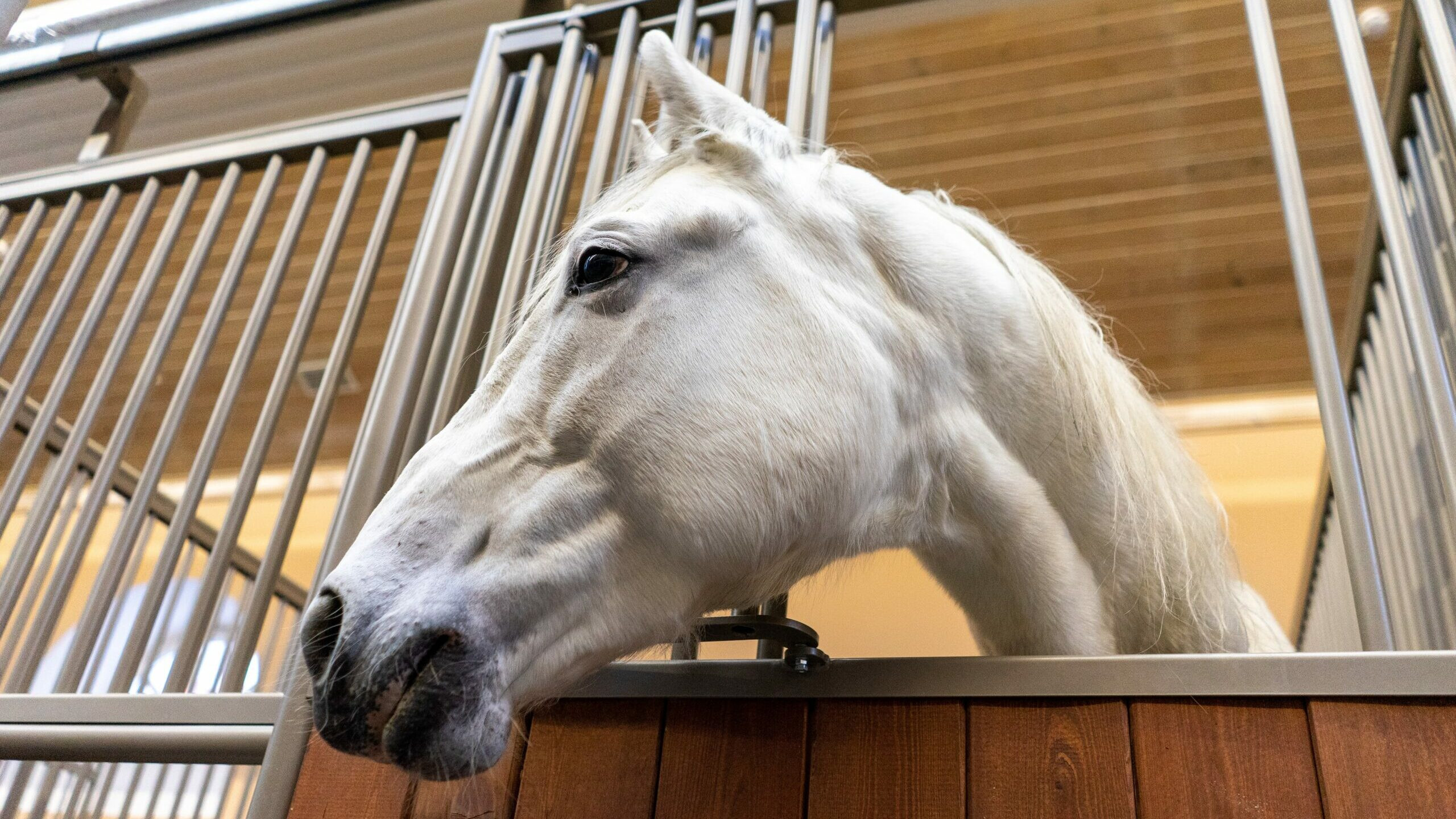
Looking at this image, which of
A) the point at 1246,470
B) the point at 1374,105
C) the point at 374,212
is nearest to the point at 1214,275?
the point at 1246,470

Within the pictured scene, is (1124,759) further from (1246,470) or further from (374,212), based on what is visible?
(1246,470)

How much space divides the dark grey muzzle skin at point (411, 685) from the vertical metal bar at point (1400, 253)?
847 millimetres

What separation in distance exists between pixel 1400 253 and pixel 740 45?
976mm

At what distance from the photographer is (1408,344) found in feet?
3.73

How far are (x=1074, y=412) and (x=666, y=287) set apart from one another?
1.53 ft

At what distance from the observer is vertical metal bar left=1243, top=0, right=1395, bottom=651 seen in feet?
3.14

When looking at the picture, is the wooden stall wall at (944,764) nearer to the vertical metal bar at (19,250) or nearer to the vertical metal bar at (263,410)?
the vertical metal bar at (263,410)

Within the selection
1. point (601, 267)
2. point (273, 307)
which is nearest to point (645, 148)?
point (601, 267)

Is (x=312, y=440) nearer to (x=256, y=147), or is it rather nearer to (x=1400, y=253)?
(x=256, y=147)

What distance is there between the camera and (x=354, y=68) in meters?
2.57

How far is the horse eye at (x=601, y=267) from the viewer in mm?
1033

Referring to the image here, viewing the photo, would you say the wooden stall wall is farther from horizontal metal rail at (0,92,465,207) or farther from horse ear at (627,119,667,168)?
horizontal metal rail at (0,92,465,207)

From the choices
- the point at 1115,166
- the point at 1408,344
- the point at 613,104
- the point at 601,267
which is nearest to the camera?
the point at 601,267

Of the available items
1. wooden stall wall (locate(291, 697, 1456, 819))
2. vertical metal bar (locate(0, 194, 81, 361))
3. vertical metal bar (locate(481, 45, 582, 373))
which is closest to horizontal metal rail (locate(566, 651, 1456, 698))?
wooden stall wall (locate(291, 697, 1456, 819))
